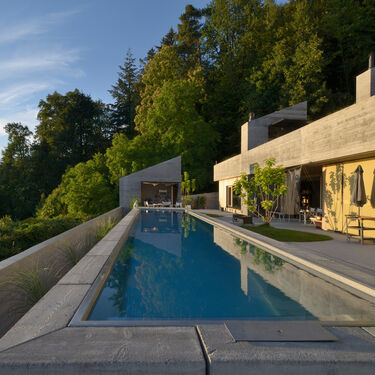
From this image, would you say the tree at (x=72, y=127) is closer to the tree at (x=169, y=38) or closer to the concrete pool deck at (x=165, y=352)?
the tree at (x=169, y=38)

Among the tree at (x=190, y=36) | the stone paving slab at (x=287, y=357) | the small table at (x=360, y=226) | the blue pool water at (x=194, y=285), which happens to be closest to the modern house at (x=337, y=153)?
the small table at (x=360, y=226)

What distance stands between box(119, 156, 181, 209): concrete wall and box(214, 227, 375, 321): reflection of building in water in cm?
1785

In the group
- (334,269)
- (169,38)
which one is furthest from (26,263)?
(169,38)

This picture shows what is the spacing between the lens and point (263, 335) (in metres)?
2.56

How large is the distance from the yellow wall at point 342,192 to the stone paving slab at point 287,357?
24.1 feet

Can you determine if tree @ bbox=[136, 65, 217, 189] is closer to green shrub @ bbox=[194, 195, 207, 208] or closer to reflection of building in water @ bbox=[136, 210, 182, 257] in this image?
green shrub @ bbox=[194, 195, 207, 208]

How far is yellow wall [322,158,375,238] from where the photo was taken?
858 cm

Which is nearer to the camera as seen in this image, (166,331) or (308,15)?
(166,331)

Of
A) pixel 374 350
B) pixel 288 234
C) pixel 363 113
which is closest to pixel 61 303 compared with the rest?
Result: pixel 374 350

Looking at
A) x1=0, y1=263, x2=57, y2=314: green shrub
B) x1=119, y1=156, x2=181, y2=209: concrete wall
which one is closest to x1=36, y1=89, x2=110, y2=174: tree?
x1=119, y1=156, x2=181, y2=209: concrete wall

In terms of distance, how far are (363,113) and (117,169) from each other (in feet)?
91.5

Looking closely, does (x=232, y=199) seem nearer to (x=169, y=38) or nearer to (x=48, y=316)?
(x=48, y=316)

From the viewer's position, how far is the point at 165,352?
2.24m

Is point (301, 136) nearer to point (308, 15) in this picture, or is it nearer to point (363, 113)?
point (363, 113)
